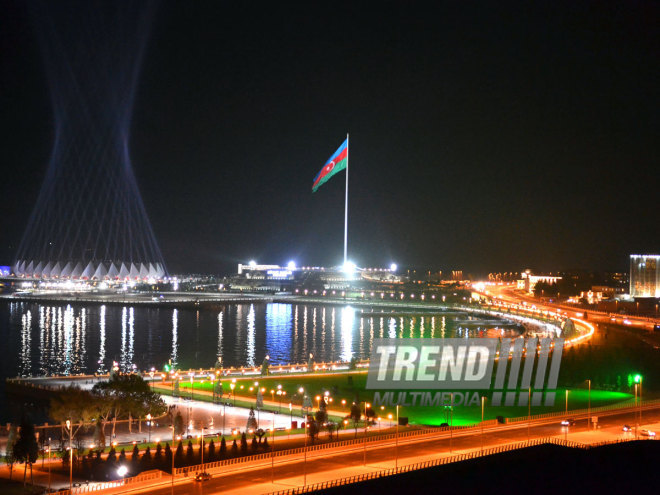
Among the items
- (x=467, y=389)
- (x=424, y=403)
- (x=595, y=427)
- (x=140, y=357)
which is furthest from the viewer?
(x=140, y=357)

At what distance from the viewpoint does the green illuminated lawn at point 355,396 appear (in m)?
10.4

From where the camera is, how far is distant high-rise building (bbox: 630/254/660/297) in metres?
33.8

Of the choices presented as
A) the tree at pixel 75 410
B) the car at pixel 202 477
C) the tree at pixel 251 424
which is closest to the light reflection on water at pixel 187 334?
the tree at pixel 75 410

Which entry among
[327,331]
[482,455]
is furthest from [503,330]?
[482,455]

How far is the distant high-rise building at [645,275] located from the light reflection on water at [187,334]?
8.46 meters

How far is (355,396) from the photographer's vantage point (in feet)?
38.4

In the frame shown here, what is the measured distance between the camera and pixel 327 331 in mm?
26406

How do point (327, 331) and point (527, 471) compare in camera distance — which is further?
point (327, 331)

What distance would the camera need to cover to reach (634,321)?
26016 mm

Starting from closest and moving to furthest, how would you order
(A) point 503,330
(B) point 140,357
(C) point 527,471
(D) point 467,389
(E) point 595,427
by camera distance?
(C) point 527,471, (E) point 595,427, (D) point 467,389, (B) point 140,357, (A) point 503,330

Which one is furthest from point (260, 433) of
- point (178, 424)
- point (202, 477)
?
point (202, 477)

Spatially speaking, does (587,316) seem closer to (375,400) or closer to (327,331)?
(327,331)

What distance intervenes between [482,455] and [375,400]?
439 centimetres

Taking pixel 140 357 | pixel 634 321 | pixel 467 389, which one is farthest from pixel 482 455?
pixel 634 321
